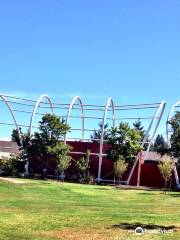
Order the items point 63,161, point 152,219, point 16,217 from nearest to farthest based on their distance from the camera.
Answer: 1. point 16,217
2. point 152,219
3. point 63,161

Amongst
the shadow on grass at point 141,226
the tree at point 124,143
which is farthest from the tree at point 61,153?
the shadow on grass at point 141,226

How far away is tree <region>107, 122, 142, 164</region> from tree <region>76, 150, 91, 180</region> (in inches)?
173

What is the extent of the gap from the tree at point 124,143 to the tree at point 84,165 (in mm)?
4401

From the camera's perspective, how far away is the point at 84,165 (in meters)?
69.9

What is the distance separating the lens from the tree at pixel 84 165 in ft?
229

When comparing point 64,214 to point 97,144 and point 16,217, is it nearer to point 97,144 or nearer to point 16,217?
point 16,217

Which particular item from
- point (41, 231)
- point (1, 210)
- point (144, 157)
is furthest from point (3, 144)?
point (41, 231)

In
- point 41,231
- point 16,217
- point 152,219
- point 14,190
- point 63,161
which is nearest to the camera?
point 41,231

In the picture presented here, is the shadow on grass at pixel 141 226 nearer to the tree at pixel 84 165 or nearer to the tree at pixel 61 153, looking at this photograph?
the tree at pixel 61 153

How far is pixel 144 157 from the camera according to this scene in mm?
74188

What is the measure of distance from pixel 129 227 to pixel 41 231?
13.0 feet

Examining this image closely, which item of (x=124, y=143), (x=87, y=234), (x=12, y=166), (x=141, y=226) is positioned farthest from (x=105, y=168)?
(x=87, y=234)

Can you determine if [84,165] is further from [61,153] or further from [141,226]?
[141,226]

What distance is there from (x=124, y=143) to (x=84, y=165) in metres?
7.02
